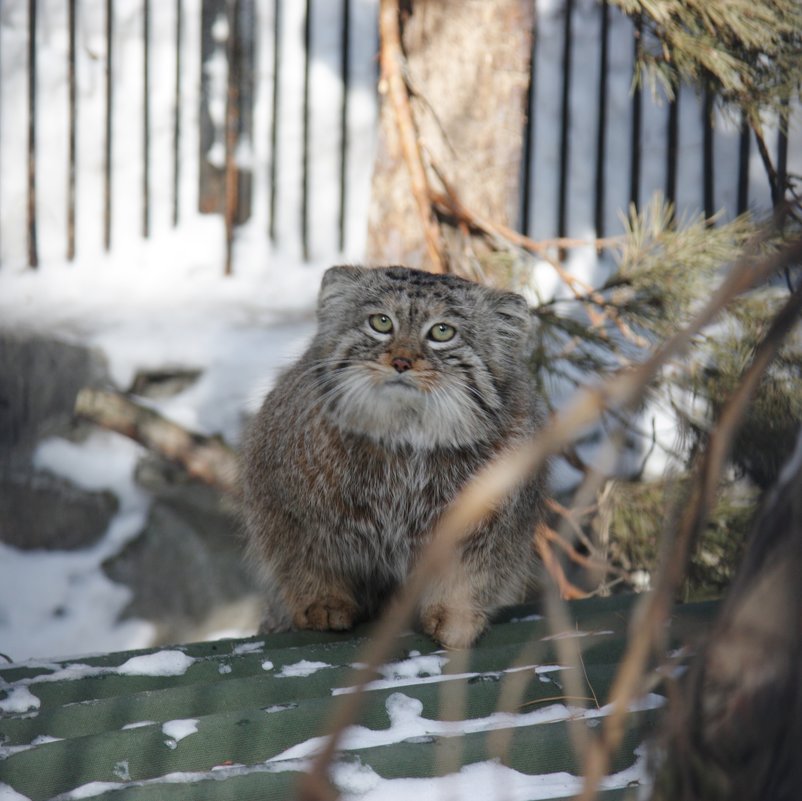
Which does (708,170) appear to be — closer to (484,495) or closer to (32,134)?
(32,134)

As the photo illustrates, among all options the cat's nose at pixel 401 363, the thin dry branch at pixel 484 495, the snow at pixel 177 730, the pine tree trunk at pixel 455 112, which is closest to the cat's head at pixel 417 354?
the cat's nose at pixel 401 363

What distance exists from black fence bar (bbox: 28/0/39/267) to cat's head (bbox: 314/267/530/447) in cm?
313

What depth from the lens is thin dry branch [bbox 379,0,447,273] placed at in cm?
437

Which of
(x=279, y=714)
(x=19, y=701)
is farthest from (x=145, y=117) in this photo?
(x=279, y=714)

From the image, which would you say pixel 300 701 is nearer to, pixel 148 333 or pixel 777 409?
pixel 777 409

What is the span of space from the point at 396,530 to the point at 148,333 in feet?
9.75

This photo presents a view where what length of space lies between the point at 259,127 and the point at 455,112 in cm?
167

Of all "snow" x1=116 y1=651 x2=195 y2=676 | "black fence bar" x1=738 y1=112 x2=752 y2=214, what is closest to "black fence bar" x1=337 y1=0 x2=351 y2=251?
"black fence bar" x1=738 y1=112 x2=752 y2=214

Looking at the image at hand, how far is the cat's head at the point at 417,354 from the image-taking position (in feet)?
8.90

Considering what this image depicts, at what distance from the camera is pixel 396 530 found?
9.35ft

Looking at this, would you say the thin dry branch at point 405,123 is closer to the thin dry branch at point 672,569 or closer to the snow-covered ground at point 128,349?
the snow-covered ground at point 128,349

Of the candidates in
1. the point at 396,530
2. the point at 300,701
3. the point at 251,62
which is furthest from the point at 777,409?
the point at 251,62

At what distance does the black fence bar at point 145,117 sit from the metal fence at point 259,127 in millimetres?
12

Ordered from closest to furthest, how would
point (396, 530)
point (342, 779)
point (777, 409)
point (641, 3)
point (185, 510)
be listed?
point (342, 779) < point (396, 530) < point (777, 409) < point (641, 3) < point (185, 510)
